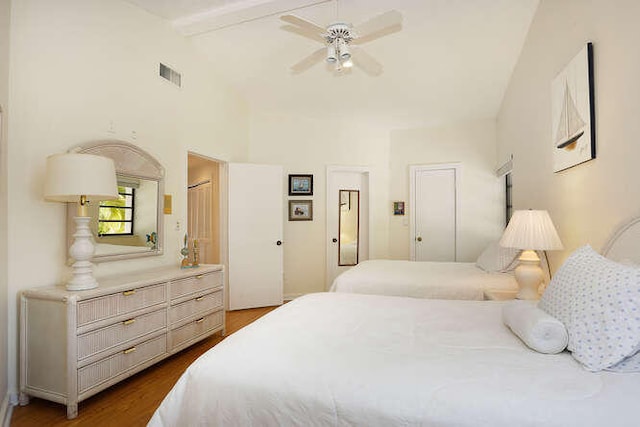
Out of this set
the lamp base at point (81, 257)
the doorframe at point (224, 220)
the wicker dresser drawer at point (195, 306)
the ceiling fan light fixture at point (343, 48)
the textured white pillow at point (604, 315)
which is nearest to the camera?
the textured white pillow at point (604, 315)

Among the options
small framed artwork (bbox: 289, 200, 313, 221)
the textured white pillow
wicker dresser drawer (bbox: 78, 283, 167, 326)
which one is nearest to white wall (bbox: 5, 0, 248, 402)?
wicker dresser drawer (bbox: 78, 283, 167, 326)

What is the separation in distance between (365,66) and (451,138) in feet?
8.71

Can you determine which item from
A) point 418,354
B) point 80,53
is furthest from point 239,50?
point 418,354

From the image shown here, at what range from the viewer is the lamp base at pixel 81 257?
2.04m

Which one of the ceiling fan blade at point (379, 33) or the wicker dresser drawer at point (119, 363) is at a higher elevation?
the ceiling fan blade at point (379, 33)

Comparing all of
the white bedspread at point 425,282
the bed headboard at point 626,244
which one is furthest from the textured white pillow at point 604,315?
the white bedspread at point 425,282

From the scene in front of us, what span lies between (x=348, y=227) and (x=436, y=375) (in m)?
3.93

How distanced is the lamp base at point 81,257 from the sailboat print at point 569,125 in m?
3.00

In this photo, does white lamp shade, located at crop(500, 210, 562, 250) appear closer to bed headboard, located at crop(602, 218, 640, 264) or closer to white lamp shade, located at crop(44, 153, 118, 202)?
bed headboard, located at crop(602, 218, 640, 264)

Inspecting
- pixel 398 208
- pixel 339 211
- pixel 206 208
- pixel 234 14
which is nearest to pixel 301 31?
pixel 234 14

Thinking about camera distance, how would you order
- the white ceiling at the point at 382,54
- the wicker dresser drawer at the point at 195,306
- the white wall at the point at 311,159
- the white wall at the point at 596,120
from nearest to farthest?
1. the white wall at the point at 596,120
2. the wicker dresser drawer at the point at 195,306
3. the white ceiling at the point at 382,54
4. the white wall at the point at 311,159

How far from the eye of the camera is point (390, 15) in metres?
2.07

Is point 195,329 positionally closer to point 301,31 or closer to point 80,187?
point 80,187

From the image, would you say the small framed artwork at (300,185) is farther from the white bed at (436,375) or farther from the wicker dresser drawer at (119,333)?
the white bed at (436,375)
